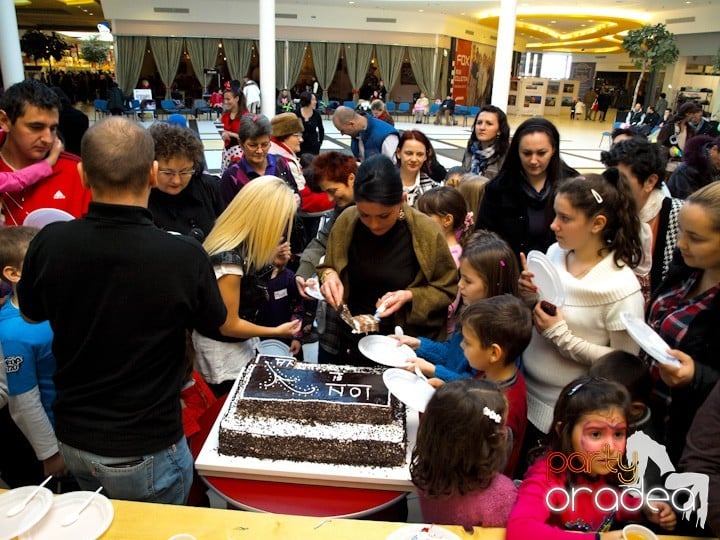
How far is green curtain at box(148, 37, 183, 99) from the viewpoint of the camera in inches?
761

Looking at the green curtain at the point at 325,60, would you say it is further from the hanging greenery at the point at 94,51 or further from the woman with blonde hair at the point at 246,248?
the woman with blonde hair at the point at 246,248

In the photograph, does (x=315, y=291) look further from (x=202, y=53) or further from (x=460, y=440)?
(x=202, y=53)

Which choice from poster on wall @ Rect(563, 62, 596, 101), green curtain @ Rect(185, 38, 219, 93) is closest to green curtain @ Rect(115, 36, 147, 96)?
green curtain @ Rect(185, 38, 219, 93)

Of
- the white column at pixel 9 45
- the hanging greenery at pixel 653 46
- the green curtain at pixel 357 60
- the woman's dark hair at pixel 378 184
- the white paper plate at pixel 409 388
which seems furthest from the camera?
the green curtain at pixel 357 60

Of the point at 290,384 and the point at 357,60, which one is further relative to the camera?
the point at 357,60

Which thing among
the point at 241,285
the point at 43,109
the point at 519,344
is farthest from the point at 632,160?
the point at 43,109

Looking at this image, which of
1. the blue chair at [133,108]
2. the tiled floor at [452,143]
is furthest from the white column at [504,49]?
the blue chair at [133,108]

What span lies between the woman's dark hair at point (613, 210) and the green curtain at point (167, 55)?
827 inches

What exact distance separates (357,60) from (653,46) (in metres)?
11.2

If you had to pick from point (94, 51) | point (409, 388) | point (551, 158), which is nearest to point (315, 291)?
point (409, 388)

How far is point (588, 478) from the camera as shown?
1.27 m

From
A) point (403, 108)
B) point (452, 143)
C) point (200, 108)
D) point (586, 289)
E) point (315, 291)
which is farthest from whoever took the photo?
point (403, 108)

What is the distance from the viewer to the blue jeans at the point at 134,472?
1.35m

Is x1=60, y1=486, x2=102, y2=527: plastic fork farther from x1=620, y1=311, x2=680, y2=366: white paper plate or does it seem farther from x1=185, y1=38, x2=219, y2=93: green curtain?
x1=185, y1=38, x2=219, y2=93: green curtain
